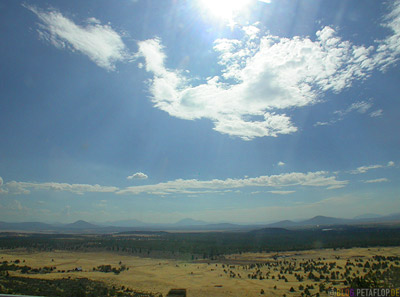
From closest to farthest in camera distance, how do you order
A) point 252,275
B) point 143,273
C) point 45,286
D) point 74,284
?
point 45,286
point 74,284
point 252,275
point 143,273

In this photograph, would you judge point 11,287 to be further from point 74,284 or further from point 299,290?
point 299,290

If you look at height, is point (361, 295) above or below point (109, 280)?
above

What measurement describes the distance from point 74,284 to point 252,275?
17719mm

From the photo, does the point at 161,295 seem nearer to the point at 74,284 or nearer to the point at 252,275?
the point at 74,284

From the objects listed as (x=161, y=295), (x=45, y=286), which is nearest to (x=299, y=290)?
(x=161, y=295)

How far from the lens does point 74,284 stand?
24.5 meters

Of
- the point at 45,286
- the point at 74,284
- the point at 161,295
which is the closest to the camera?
the point at 161,295

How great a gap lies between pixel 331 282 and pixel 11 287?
25858 mm

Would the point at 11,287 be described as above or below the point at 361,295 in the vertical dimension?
below

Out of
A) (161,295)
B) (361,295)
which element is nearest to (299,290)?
(161,295)

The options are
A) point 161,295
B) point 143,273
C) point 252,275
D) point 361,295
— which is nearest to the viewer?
point 361,295

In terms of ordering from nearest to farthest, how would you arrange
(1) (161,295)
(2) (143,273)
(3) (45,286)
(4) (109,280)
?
1. (1) (161,295)
2. (3) (45,286)
3. (4) (109,280)
4. (2) (143,273)

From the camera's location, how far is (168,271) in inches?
1400

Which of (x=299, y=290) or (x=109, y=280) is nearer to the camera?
(x=299, y=290)
